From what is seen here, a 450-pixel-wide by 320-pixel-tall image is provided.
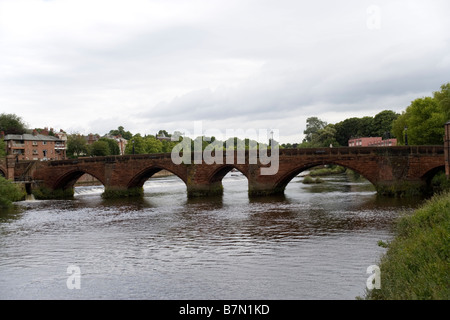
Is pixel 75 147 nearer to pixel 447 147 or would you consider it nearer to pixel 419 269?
pixel 447 147

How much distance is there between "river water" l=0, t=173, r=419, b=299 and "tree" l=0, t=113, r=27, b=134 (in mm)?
73431

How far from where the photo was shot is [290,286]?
50.2 feet

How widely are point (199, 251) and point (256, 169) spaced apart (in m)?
26.0

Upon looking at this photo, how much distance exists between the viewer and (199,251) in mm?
21281

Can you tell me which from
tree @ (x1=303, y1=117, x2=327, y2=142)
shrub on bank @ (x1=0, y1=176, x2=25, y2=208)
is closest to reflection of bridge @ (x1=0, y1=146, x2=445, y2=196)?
shrub on bank @ (x1=0, y1=176, x2=25, y2=208)

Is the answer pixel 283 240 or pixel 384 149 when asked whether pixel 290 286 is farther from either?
pixel 384 149

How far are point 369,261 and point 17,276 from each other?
45.0 ft

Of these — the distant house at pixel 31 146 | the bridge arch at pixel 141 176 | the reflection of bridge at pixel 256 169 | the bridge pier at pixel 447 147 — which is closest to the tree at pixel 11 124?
the distant house at pixel 31 146

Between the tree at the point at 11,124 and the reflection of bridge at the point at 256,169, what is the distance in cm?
4825

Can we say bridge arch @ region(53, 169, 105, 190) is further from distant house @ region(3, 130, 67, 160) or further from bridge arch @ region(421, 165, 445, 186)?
distant house @ region(3, 130, 67, 160)

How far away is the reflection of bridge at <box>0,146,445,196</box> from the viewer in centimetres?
Result: 4041

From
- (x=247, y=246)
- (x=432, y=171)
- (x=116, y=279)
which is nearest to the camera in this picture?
(x=116, y=279)

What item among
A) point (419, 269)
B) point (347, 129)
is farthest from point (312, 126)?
point (419, 269)
